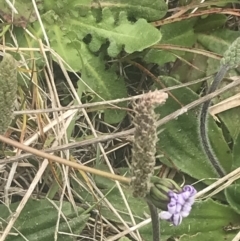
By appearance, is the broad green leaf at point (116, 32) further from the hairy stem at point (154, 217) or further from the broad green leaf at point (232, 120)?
the hairy stem at point (154, 217)

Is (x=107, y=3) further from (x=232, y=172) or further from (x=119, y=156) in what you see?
(x=232, y=172)

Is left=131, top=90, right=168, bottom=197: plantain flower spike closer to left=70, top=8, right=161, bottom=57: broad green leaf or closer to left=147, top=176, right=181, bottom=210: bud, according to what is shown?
left=147, top=176, right=181, bottom=210: bud

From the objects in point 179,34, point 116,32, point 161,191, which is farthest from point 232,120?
point 161,191

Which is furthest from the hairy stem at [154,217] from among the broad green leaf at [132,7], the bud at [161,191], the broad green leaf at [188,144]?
the broad green leaf at [132,7]

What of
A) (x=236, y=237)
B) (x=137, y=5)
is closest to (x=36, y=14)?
(x=137, y=5)

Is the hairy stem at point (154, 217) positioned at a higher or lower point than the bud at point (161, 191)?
lower

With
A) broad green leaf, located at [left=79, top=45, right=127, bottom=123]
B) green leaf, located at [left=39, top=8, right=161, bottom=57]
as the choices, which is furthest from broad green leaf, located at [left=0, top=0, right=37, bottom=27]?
broad green leaf, located at [left=79, top=45, right=127, bottom=123]

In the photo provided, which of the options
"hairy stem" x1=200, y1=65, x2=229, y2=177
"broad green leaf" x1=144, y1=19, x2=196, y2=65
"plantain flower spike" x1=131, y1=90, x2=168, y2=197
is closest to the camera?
"plantain flower spike" x1=131, y1=90, x2=168, y2=197
